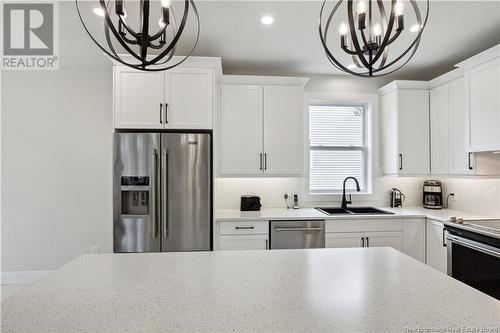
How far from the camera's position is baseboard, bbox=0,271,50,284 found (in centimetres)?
323

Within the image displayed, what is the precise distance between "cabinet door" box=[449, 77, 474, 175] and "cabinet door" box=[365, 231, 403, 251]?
36.6 inches

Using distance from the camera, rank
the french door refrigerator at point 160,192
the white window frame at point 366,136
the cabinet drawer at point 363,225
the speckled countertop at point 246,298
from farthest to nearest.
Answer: the white window frame at point 366,136
the cabinet drawer at point 363,225
the french door refrigerator at point 160,192
the speckled countertop at point 246,298

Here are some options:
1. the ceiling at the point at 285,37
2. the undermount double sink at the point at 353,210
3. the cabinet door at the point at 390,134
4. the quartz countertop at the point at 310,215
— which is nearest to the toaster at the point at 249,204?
the quartz countertop at the point at 310,215

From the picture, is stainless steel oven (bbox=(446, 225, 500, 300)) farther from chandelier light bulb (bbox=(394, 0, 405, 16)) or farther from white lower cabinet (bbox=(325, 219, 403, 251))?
chandelier light bulb (bbox=(394, 0, 405, 16))

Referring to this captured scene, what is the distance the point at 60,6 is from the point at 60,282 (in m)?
2.13

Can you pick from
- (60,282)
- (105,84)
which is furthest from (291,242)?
(105,84)

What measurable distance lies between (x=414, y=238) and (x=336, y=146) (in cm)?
139

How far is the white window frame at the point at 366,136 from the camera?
3.51m

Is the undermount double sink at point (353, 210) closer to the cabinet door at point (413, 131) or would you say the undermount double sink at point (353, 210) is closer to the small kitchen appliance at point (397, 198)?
the small kitchen appliance at point (397, 198)

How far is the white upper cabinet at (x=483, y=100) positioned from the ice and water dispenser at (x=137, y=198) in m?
3.16

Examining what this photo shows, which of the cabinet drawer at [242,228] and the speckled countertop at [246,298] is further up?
the speckled countertop at [246,298]

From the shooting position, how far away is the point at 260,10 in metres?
2.17

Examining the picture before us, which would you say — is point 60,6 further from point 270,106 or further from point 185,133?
point 270,106

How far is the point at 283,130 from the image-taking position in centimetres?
316
